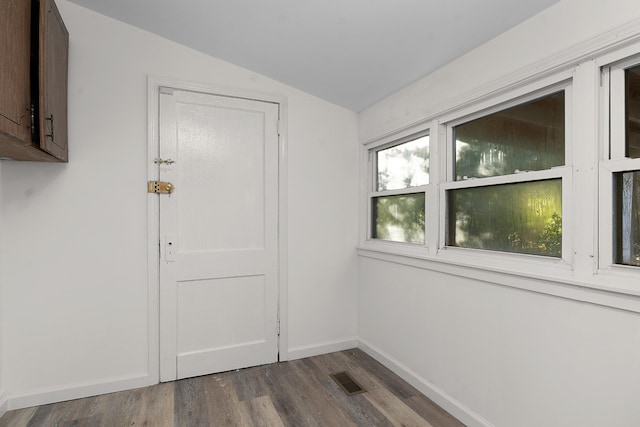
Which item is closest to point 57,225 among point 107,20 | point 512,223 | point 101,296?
point 101,296

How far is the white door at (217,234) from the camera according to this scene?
8.07 feet

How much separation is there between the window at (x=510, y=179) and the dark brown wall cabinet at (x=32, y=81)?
7.45 ft

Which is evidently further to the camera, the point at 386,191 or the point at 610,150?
the point at 386,191

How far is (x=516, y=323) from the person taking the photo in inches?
66.4

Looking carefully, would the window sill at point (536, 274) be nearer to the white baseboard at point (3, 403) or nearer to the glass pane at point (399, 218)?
the glass pane at point (399, 218)

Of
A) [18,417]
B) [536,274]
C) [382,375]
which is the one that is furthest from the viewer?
[382,375]

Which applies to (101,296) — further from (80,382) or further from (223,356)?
(223,356)

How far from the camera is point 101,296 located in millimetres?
2303

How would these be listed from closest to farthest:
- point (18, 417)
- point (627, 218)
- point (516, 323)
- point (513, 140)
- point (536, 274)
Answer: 1. point (627, 218)
2. point (536, 274)
3. point (516, 323)
4. point (513, 140)
5. point (18, 417)

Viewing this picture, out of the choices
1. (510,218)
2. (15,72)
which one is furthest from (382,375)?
(15,72)

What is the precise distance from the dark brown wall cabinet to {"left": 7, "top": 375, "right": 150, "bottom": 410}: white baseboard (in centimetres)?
147

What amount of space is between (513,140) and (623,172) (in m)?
0.54

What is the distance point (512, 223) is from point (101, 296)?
2.61 metres

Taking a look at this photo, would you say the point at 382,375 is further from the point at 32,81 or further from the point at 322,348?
the point at 32,81
